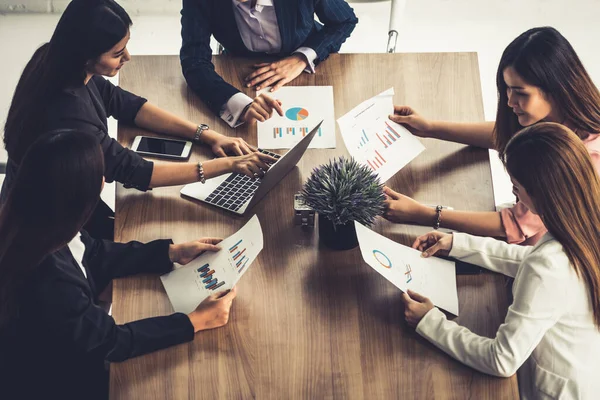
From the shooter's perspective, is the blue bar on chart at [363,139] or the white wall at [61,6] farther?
the white wall at [61,6]

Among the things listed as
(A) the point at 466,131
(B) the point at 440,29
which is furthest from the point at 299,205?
(B) the point at 440,29

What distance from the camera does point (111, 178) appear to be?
5.51 feet

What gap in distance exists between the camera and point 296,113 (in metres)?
1.90

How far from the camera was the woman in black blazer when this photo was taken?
1231mm

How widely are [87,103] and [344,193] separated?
73cm

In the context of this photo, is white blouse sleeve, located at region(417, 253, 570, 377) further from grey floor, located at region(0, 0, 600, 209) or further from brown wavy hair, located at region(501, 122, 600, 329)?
grey floor, located at region(0, 0, 600, 209)

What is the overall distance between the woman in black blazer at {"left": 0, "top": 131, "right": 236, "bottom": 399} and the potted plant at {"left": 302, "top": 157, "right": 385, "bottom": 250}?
0.30 m

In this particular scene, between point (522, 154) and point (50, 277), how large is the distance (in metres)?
1.00

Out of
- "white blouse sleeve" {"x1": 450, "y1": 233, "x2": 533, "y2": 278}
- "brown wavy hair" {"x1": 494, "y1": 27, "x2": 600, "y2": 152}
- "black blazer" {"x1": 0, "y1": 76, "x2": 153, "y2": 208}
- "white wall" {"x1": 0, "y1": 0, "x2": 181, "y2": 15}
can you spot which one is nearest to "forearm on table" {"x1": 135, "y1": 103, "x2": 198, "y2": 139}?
"black blazer" {"x1": 0, "y1": 76, "x2": 153, "y2": 208}

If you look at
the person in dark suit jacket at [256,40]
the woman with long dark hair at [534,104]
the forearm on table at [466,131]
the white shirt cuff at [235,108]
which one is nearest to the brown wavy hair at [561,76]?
the woman with long dark hair at [534,104]

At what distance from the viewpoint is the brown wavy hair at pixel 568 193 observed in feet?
4.37

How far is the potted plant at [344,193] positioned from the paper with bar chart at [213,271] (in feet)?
0.49

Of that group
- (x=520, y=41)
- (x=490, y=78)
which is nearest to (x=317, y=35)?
(x=520, y=41)

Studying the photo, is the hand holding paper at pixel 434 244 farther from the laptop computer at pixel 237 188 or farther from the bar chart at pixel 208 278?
the bar chart at pixel 208 278
